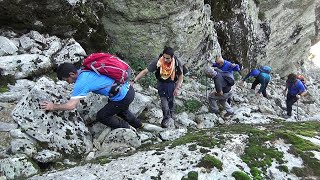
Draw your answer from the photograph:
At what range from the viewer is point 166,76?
10383 mm

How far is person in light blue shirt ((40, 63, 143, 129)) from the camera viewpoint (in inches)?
290

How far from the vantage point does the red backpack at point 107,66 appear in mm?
7613

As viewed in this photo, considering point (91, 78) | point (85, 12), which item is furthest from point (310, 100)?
point (91, 78)

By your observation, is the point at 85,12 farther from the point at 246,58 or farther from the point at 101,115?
the point at 246,58

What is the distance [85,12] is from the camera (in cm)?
1342

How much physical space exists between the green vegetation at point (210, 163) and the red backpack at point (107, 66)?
281 cm

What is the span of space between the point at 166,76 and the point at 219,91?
3438 mm

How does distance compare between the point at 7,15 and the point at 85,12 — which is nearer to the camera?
the point at 7,15

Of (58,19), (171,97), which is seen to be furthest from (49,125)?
(58,19)

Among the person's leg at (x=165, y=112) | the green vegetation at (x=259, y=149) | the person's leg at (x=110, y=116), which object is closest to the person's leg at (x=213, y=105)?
the person's leg at (x=165, y=112)

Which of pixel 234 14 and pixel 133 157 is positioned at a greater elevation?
pixel 234 14

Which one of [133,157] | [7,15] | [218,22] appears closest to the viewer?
[133,157]

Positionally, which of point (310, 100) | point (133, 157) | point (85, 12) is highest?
point (85, 12)

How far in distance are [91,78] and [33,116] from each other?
162 centimetres
